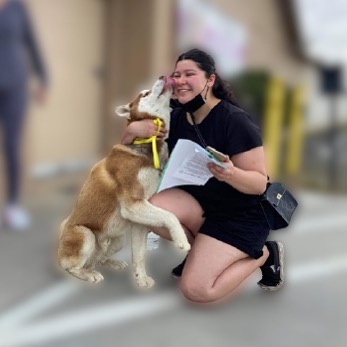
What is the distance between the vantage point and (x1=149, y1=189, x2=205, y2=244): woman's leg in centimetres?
61

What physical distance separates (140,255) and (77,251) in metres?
0.07

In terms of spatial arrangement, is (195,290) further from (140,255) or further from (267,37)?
(267,37)

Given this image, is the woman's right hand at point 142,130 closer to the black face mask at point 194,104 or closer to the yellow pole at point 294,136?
the black face mask at point 194,104

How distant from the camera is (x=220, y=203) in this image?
0.65 m

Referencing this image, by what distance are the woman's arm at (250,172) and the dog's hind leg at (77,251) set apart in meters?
0.14

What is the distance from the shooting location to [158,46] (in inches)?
156

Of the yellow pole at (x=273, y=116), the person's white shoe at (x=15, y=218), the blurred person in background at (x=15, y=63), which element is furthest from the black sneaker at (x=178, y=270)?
the person's white shoe at (x=15, y=218)

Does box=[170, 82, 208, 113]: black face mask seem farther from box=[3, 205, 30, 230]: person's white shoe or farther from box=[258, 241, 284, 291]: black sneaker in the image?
box=[3, 205, 30, 230]: person's white shoe

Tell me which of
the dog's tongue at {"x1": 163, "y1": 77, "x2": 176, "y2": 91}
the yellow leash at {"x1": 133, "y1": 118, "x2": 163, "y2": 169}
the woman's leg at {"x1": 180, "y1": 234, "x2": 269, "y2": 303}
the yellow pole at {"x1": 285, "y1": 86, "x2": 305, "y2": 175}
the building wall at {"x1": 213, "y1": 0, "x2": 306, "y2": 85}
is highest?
the dog's tongue at {"x1": 163, "y1": 77, "x2": 176, "y2": 91}

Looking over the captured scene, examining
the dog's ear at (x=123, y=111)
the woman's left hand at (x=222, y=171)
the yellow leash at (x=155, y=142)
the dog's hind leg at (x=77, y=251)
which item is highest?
the dog's ear at (x=123, y=111)

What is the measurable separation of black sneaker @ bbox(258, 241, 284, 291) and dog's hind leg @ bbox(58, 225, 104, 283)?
21cm

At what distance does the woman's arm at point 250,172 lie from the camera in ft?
1.97

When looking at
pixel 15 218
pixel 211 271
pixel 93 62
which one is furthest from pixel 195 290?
pixel 15 218

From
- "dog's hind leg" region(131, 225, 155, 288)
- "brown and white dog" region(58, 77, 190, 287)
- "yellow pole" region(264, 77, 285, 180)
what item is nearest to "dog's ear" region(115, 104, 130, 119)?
"brown and white dog" region(58, 77, 190, 287)
